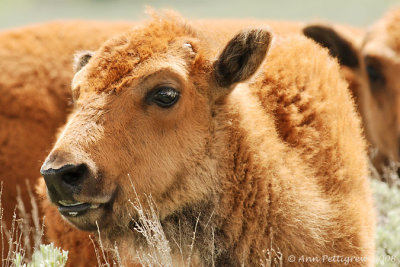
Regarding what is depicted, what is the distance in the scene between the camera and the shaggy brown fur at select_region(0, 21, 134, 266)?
6957 millimetres

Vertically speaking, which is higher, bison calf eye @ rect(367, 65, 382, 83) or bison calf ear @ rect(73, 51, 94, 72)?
bison calf ear @ rect(73, 51, 94, 72)

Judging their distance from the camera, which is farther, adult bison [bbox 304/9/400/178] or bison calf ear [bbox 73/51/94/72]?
adult bison [bbox 304/9/400/178]

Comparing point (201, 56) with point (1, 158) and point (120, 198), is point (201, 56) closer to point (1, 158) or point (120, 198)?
point (120, 198)

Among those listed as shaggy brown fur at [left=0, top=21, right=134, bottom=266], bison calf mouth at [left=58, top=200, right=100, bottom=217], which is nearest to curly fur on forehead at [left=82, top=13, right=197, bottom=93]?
bison calf mouth at [left=58, top=200, right=100, bottom=217]

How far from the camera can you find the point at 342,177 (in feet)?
16.2

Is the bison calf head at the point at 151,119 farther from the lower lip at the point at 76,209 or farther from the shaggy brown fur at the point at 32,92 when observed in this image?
the shaggy brown fur at the point at 32,92

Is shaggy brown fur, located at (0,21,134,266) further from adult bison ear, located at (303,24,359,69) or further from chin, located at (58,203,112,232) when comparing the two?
adult bison ear, located at (303,24,359,69)

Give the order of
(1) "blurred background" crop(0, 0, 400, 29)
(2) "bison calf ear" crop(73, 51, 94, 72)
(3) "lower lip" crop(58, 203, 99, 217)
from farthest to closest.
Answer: (1) "blurred background" crop(0, 0, 400, 29), (2) "bison calf ear" crop(73, 51, 94, 72), (3) "lower lip" crop(58, 203, 99, 217)

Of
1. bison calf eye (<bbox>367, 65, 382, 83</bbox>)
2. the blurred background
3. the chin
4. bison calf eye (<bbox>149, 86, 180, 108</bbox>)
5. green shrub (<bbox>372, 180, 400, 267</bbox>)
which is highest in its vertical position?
bison calf eye (<bbox>149, 86, 180, 108</bbox>)

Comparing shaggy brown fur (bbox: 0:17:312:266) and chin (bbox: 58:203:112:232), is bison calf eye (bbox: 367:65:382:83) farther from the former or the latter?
chin (bbox: 58:203:112:232)

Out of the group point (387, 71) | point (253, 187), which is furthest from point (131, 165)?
point (387, 71)

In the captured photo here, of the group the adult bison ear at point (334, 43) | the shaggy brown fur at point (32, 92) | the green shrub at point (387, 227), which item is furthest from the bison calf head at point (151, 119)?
the adult bison ear at point (334, 43)

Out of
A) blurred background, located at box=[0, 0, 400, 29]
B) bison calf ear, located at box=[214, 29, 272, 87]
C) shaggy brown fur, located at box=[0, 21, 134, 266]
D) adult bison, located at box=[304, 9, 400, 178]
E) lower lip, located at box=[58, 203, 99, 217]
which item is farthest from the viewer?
blurred background, located at box=[0, 0, 400, 29]

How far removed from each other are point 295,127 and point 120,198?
155 cm
